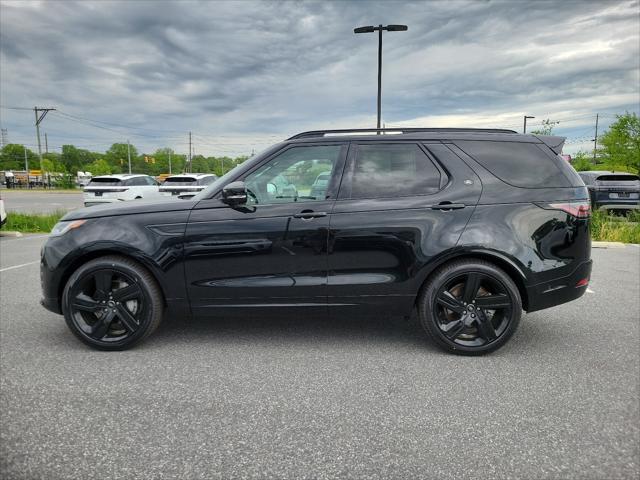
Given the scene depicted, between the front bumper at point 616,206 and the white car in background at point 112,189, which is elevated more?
the white car in background at point 112,189

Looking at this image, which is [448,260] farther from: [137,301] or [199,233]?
[137,301]

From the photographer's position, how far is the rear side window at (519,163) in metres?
3.56

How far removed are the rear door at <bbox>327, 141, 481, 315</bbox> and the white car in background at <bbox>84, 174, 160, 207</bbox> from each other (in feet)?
52.8

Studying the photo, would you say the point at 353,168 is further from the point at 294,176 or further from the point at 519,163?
the point at 519,163

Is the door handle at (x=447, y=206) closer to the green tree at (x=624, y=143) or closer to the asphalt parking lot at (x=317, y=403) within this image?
the asphalt parking lot at (x=317, y=403)

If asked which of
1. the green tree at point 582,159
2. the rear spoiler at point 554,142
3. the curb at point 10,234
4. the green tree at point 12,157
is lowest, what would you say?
the curb at point 10,234

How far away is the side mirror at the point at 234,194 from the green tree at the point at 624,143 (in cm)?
4326

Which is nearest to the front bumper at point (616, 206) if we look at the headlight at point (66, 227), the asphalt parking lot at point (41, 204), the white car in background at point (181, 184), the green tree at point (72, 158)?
the headlight at point (66, 227)

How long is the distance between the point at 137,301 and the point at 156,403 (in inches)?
42.3

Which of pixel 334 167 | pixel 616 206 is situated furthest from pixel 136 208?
pixel 616 206

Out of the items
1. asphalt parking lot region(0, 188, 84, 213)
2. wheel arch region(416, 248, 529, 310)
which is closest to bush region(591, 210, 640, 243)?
wheel arch region(416, 248, 529, 310)

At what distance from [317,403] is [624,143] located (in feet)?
150

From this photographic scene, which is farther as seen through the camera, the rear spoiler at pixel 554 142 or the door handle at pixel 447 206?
the rear spoiler at pixel 554 142

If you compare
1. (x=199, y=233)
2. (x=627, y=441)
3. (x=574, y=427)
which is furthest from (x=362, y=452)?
(x=199, y=233)
